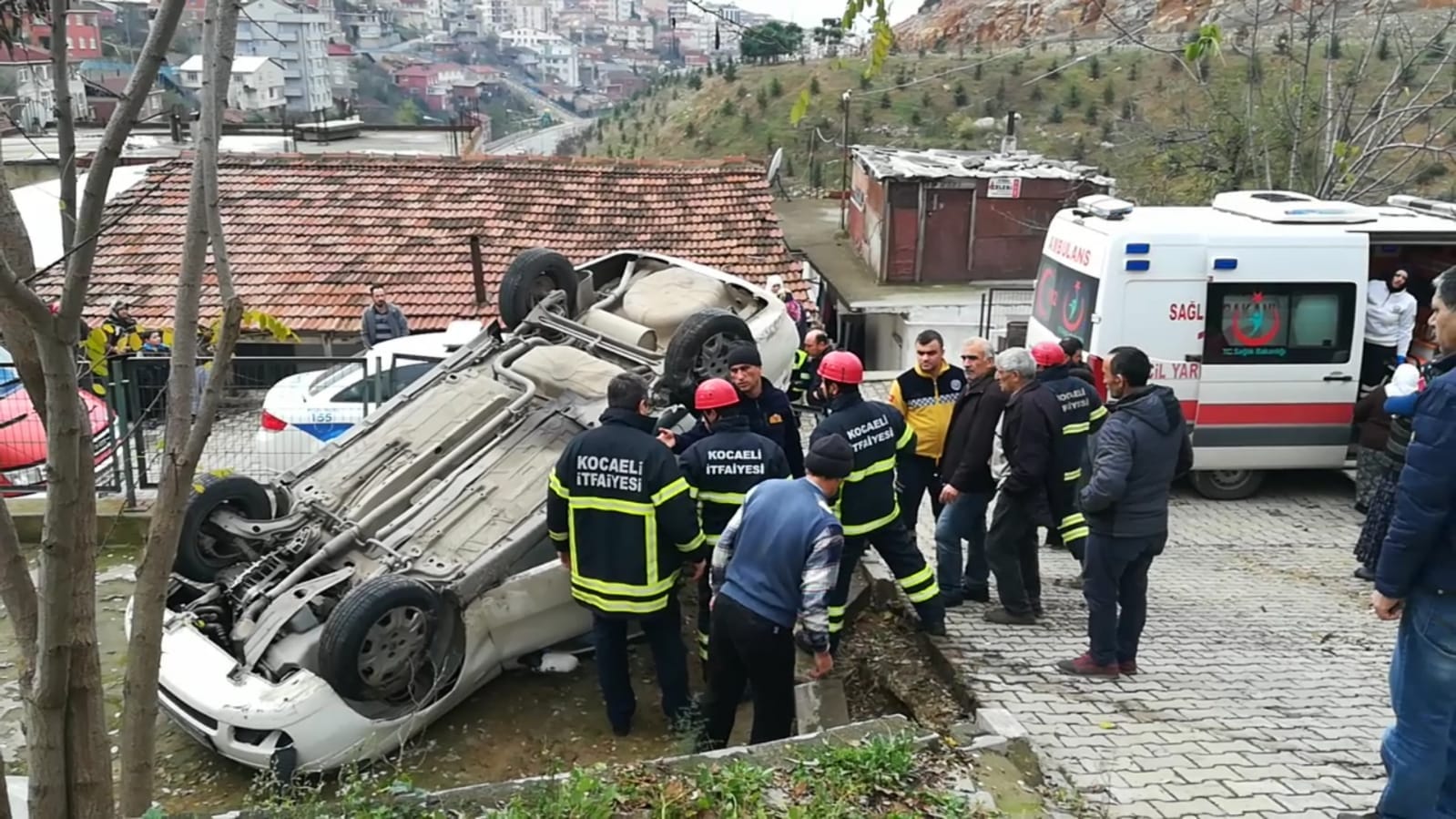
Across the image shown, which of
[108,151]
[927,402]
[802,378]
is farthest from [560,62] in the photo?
[108,151]

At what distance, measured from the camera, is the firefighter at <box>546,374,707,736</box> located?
5.03 m

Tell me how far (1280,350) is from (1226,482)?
1.18m

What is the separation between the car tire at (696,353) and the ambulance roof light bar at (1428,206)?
22.1 feet

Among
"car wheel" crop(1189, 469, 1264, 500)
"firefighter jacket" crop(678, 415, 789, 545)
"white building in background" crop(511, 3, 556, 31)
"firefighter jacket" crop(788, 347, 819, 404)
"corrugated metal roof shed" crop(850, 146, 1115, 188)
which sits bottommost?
"car wheel" crop(1189, 469, 1264, 500)

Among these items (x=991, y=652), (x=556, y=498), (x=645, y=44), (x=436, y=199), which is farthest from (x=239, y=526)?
(x=645, y=44)

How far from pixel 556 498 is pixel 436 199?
40.2ft

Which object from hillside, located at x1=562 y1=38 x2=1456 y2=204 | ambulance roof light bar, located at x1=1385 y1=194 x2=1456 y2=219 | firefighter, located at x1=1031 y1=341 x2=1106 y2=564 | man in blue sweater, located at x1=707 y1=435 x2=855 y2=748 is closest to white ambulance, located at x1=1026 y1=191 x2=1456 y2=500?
ambulance roof light bar, located at x1=1385 y1=194 x2=1456 y2=219

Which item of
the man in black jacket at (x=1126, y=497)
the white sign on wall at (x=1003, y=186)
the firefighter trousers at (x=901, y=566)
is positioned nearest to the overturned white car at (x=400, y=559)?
the firefighter trousers at (x=901, y=566)

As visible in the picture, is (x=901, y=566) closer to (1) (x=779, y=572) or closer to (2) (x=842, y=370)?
(2) (x=842, y=370)

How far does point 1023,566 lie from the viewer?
245 inches

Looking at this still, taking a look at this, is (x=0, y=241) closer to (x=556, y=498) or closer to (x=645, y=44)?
(x=556, y=498)

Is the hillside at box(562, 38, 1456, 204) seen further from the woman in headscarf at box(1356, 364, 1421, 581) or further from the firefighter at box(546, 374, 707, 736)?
the firefighter at box(546, 374, 707, 736)

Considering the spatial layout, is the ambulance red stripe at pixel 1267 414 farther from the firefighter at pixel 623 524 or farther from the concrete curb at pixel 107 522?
the concrete curb at pixel 107 522

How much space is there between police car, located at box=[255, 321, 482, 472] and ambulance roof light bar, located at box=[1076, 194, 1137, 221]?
513cm
